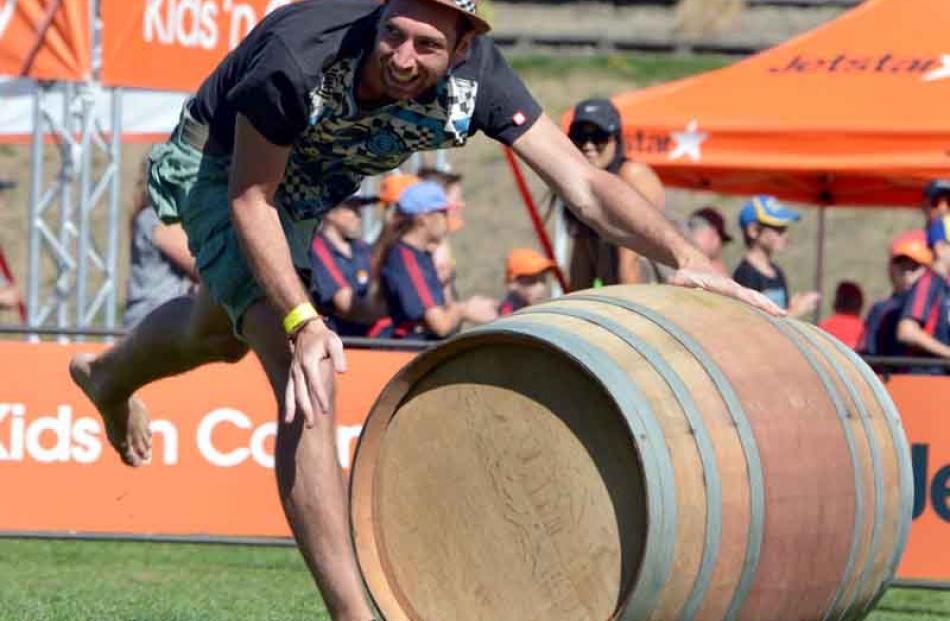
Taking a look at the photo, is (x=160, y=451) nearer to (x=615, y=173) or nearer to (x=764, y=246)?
(x=615, y=173)

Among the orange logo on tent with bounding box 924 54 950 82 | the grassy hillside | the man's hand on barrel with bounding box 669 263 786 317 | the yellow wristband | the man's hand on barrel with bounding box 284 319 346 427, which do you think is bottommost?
the grassy hillside

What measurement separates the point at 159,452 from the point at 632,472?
4.32 metres

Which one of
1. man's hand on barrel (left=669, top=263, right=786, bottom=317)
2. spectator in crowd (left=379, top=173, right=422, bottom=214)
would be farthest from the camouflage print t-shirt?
spectator in crowd (left=379, top=173, right=422, bottom=214)

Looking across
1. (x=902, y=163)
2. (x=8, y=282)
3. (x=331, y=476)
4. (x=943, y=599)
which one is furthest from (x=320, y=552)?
(x=8, y=282)

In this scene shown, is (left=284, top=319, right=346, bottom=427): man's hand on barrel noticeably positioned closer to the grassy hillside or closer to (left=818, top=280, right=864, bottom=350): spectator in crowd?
(left=818, top=280, right=864, bottom=350): spectator in crowd

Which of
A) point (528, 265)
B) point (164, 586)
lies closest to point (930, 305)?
point (528, 265)

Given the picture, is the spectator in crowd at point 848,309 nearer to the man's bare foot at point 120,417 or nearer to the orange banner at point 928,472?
the orange banner at point 928,472

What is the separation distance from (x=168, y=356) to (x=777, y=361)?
6.69 ft

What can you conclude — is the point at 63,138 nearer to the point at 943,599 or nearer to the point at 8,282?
the point at 8,282

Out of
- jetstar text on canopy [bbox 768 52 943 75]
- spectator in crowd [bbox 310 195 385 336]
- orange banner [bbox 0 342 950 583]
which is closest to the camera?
orange banner [bbox 0 342 950 583]

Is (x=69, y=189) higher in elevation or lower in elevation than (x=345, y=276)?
higher

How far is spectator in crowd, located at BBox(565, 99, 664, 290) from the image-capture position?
8266mm

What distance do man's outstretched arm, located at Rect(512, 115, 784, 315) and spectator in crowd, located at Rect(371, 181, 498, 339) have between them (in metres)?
4.51

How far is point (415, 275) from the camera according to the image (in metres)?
10.2
